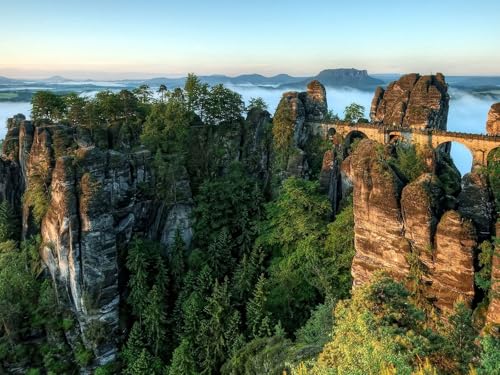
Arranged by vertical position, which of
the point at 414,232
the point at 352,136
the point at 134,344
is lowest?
the point at 134,344

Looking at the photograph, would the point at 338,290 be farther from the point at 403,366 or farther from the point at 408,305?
the point at 403,366

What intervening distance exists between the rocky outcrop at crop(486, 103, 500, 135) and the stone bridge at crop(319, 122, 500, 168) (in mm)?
748

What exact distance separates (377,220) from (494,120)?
18183mm

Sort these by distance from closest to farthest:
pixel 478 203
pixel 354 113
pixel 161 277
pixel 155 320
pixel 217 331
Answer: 1. pixel 478 203
2. pixel 217 331
3. pixel 155 320
4. pixel 161 277
5. pixel 354 113

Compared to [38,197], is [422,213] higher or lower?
higher

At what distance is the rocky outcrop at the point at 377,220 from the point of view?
2558 centimetres

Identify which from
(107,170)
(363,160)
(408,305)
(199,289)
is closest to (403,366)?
(408,305)

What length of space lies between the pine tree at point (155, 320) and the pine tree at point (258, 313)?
685 centimetres

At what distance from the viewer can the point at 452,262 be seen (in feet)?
75.3

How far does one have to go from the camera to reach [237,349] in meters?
27.5

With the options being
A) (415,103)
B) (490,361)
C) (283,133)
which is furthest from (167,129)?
(490,361)

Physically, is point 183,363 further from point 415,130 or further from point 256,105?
point 415,130

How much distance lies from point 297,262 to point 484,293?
13840 millimetres

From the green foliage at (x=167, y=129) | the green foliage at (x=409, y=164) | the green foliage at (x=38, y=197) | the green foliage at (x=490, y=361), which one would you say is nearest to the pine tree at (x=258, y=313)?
the green foliage at (x=409, y=164)
